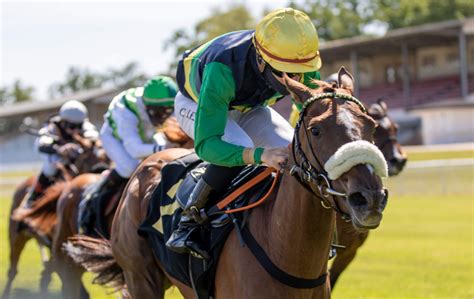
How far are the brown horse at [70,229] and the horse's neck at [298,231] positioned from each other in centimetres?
372

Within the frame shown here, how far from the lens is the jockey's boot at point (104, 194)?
755 cm

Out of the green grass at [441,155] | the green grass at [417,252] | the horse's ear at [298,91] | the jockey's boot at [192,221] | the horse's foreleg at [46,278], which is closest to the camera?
the horse's ear at [298,91]

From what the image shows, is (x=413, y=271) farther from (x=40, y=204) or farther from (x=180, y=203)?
(x=180, y=203)

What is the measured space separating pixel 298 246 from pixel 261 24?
3.75ft

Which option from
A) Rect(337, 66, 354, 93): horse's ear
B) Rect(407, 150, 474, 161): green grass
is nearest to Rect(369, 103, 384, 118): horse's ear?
Rect(337, 66, 354, 93): horse's ear

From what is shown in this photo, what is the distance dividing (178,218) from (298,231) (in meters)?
1.17

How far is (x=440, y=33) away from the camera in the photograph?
143 feet

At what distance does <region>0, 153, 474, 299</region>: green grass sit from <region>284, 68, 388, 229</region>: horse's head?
3.69m

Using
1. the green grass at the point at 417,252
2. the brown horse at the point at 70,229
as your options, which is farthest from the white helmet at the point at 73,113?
the green grass at the point at 417,252

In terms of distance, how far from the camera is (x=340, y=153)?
10.9 ft

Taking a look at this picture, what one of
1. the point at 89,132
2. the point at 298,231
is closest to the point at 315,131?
the point at 298,231

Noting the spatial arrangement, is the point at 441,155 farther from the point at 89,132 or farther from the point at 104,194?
the point at 104,194

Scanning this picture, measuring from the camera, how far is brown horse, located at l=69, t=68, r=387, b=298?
329cm

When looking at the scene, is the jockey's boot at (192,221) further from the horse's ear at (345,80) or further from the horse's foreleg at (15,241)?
the horse's foreleg at (15,241)
